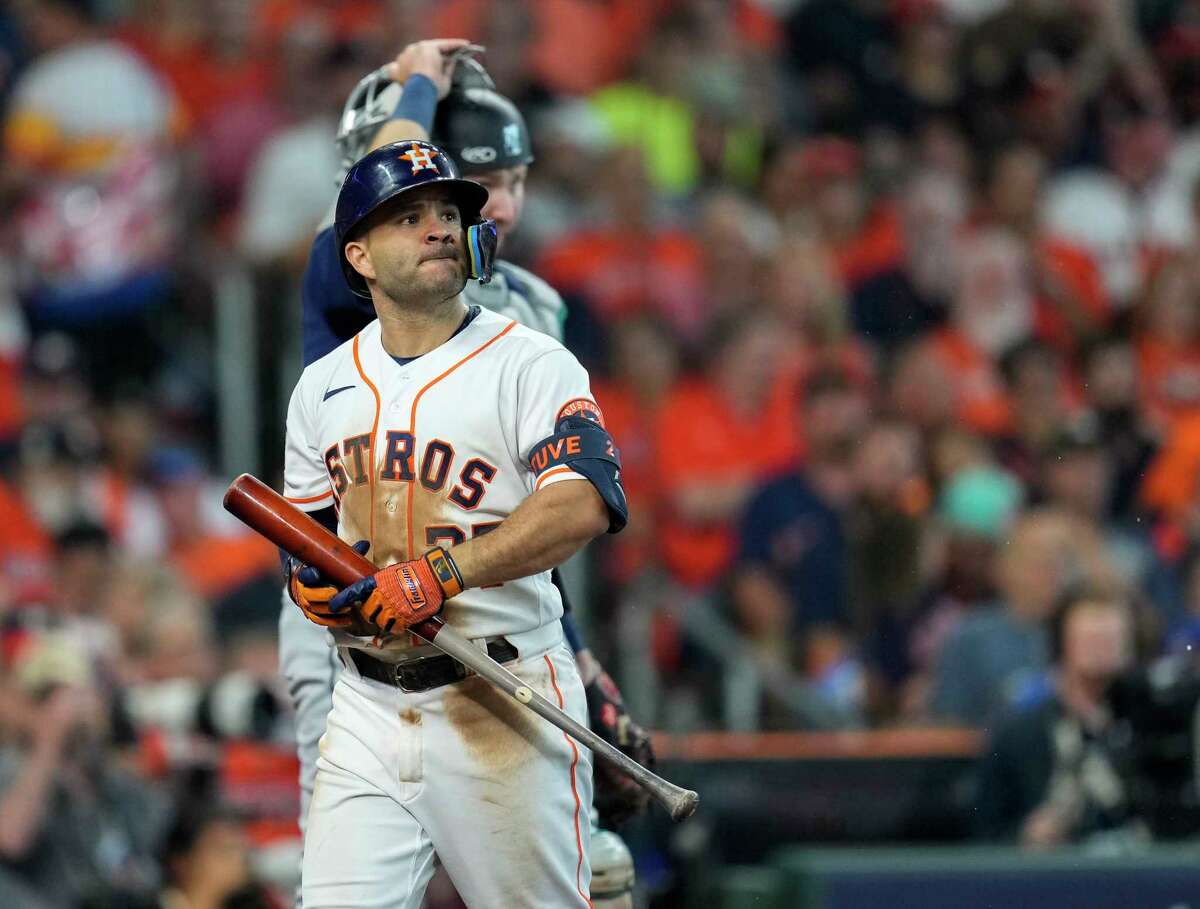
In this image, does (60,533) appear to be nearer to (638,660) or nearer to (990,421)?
(638,660)

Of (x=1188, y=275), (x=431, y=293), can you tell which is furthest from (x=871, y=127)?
(x=431, y=293)

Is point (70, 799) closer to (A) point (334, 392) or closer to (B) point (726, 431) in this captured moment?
(A) point (334, 392)

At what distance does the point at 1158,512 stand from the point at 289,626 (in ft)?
18.2

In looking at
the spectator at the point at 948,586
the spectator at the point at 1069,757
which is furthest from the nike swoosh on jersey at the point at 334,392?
the spectator at the point at 948,586

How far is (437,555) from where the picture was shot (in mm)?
4270

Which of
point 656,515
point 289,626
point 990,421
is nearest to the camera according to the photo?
point 289,626

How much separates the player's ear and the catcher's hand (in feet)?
3.95

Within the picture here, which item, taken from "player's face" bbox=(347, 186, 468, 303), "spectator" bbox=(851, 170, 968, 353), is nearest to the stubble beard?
"player's face" bbox=(347, 186, 468, 303)

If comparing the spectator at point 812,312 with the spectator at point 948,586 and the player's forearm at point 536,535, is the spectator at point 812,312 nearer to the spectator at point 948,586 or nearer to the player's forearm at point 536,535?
the spectator at point 948,586

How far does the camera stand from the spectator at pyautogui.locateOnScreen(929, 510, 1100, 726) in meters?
8.86

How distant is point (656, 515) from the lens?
9.59 meters

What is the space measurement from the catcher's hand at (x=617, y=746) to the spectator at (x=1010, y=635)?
11.7 feet

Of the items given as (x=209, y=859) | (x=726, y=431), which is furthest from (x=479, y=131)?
(x=726, y=431)

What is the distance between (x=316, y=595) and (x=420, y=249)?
758 mm
